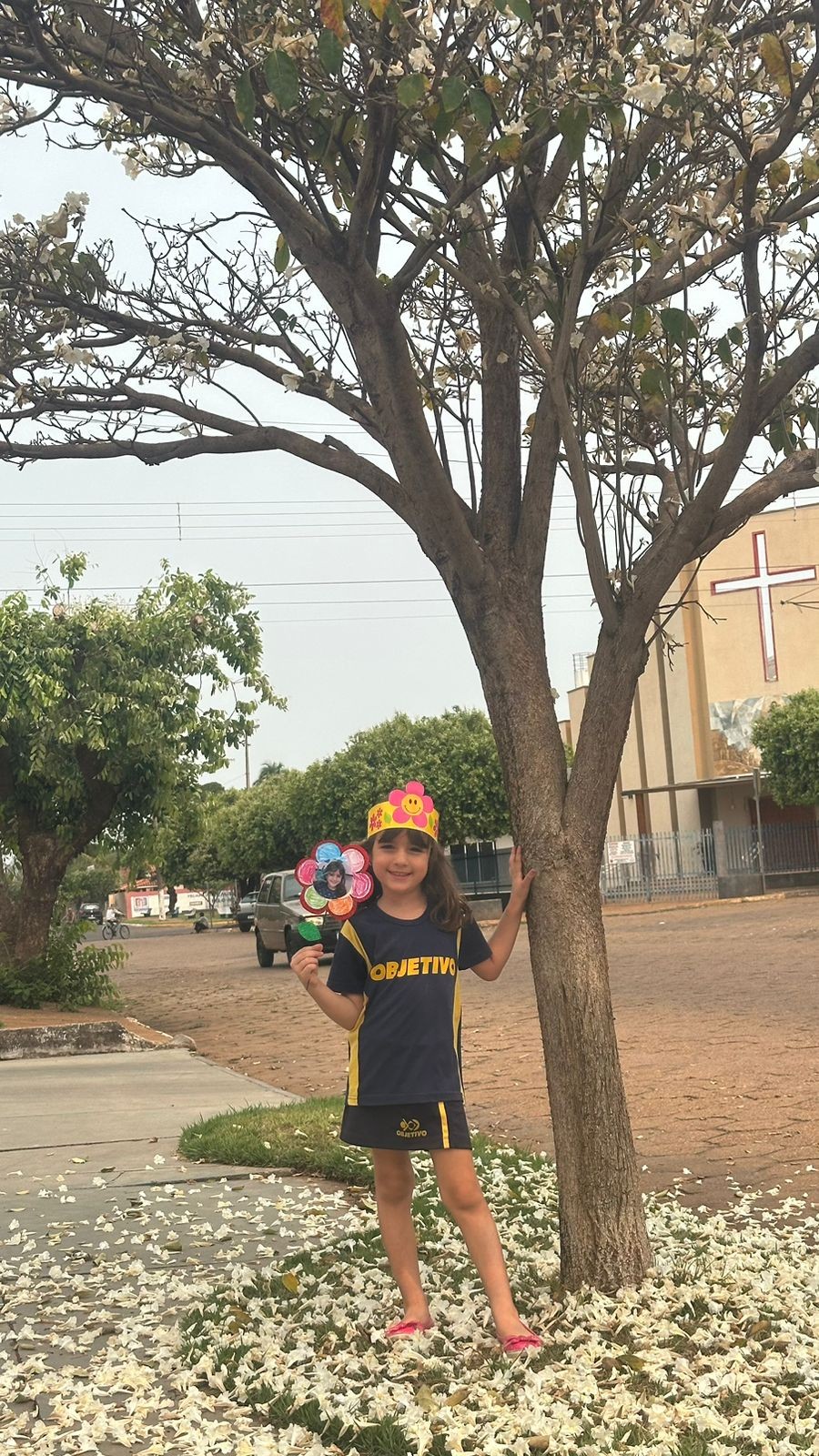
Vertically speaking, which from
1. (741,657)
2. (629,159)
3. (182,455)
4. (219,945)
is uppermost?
(741,657)

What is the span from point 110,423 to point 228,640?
1083cm

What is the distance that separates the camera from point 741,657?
40844 millimetres

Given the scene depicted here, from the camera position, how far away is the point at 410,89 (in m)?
3.87

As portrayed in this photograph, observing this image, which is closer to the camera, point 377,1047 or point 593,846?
point 377,1047

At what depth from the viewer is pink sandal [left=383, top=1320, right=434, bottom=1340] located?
13.9ft

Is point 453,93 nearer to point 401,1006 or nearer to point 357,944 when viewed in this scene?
point 357,944

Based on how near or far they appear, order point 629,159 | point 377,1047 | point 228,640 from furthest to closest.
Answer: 1. point 228,640
2. point 629,159
3. point 377,1047

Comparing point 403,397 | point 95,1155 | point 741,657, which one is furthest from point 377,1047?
point 741,657

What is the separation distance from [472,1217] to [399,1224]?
1.03ft

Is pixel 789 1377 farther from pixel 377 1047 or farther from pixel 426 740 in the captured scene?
pixel 426 740

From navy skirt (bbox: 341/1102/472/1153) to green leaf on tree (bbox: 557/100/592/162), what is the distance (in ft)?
8.64

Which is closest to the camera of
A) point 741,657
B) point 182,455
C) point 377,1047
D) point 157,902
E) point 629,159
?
point 377,1047

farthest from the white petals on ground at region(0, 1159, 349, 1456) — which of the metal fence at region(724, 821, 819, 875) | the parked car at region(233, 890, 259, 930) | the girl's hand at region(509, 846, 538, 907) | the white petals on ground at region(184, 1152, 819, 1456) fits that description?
the parked car at region(233, 890, 259, 930)

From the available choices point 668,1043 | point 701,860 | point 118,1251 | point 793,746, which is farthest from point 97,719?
point 701,860
